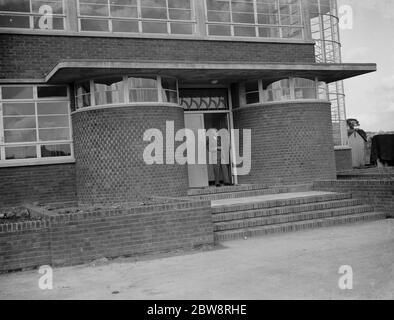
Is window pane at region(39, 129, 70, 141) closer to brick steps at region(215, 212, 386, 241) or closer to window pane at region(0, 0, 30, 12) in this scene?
window pane at region(0, 0, 30, 12)

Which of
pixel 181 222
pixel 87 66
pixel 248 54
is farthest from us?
pixel 248 54

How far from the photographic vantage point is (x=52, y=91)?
14.1 metres

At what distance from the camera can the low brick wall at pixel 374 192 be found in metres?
11.9

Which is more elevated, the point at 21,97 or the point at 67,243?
the point at 21,97

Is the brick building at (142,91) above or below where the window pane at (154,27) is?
below

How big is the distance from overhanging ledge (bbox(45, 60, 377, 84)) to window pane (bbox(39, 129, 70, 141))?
1.32 meters

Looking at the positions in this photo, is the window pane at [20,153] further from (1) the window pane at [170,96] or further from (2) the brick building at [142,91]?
(1) the window pane at [170,96]

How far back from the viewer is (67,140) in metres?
14.2

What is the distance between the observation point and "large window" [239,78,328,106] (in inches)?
611

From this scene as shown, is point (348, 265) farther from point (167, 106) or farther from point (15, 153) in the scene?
point (15, 153)

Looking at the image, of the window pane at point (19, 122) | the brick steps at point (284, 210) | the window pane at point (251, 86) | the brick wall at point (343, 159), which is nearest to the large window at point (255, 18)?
the window pane at point (251, 86)

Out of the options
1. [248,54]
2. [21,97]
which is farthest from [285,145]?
[21,97]

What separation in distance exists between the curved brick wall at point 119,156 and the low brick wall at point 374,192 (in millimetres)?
4536

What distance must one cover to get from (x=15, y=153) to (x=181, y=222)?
249 inches
